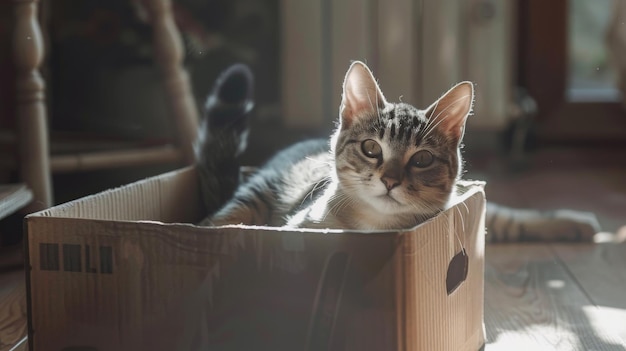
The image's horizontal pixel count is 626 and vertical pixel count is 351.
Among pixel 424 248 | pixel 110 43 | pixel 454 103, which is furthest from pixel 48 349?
pixel 110 43

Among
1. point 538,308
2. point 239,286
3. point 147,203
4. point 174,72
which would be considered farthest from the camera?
point 174,72

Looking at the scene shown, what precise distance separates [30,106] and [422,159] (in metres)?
0.90

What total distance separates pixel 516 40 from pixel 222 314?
6.88 ft

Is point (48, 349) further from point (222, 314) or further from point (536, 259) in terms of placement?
point (536, 259)

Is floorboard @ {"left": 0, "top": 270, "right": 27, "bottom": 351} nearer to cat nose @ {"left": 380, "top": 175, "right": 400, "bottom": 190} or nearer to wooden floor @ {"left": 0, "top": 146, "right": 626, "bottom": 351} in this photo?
wooden floor @ {"left": 0, "top": 146, "right": 626, "bottom": 351}

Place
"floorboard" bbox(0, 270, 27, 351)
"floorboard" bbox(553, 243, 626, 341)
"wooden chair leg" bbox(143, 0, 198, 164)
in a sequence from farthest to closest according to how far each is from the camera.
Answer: "wooden chair leg" bbox(143, 0, 198, 164) < "floorboard" bbox(553, 243, 626, 341) < "floorboard" bbox(0, 270, 27, 351)

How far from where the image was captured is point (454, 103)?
1.07 meters

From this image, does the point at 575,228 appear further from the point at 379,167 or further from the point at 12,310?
the point at 12,310

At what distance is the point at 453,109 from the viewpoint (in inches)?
42.2

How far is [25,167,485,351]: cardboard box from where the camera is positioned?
33.3 inches

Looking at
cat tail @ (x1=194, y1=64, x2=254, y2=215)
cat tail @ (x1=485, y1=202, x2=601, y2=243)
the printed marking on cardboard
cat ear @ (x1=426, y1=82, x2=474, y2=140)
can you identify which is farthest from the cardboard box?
cat tail @ (x1=485, y1=202, x2=601, y2=243)

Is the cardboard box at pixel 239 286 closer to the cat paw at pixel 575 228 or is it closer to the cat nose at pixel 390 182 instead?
the cat nose at pixel 390 182

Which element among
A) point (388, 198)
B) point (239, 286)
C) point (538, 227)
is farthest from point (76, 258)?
point (538, 227)

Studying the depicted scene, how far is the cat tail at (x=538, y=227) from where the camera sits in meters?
1.80
